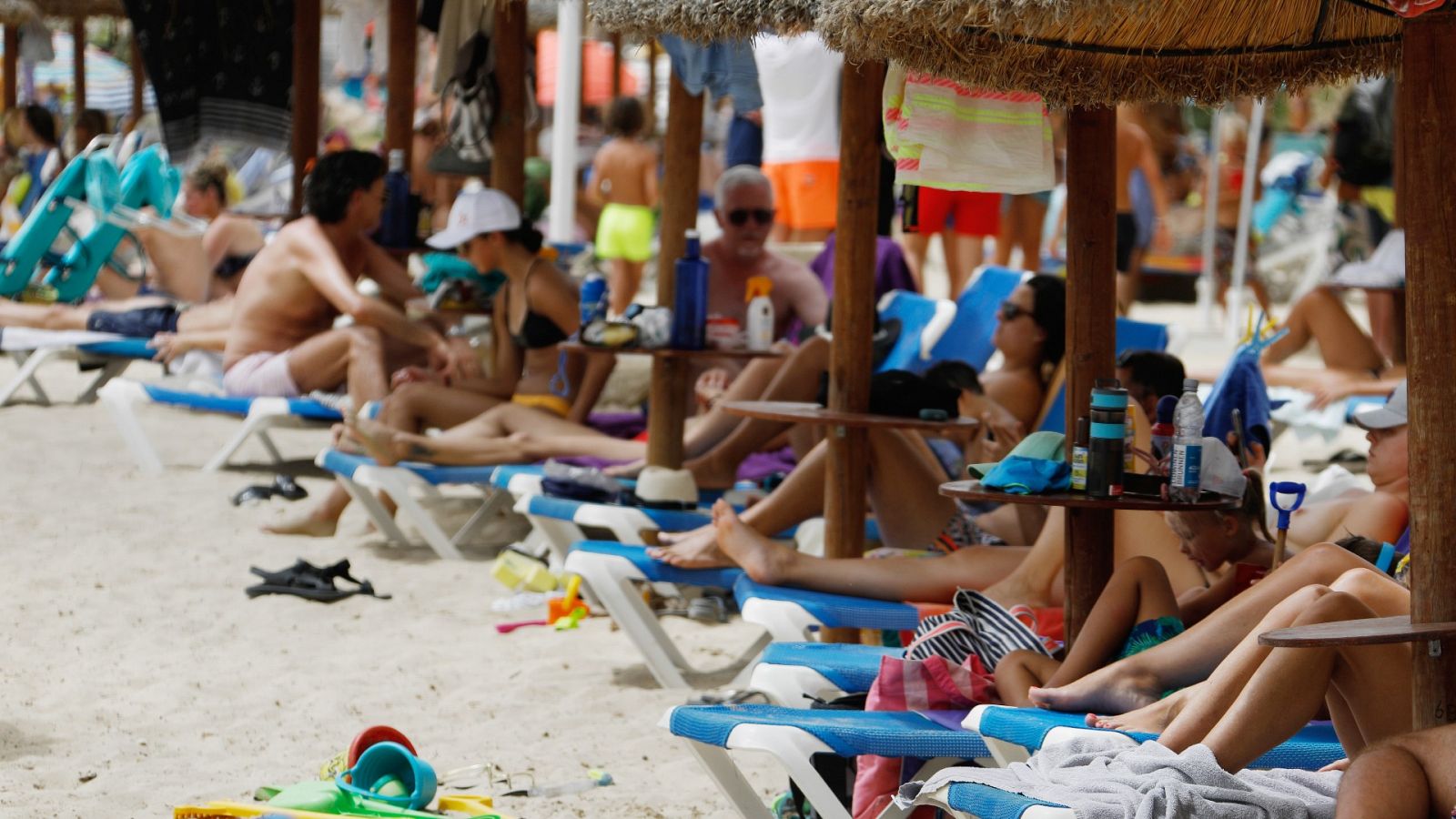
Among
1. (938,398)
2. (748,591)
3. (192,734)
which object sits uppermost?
(938,398)

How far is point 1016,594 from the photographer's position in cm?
418

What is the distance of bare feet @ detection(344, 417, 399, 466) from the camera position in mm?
6098

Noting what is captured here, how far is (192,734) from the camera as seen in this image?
13.8 ft

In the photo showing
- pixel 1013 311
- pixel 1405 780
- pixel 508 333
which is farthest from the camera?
pixel 508 333

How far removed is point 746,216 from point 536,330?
3.03ft

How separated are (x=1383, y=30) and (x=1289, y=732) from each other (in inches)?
53.0

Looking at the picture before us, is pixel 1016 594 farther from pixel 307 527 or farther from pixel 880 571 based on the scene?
pixel 307 527

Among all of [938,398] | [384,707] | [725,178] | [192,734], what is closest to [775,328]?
[725,178]

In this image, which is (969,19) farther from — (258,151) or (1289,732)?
(258,151)

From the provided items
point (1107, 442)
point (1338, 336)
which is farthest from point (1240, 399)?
point (1338, 336)

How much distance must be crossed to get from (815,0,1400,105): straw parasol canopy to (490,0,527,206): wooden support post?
429 cm

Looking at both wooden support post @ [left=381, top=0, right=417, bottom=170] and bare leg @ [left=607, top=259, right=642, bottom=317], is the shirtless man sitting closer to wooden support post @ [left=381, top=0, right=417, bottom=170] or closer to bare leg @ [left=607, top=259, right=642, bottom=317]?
wooden support post @ [left=381, top=0, right=417, bottom=170]

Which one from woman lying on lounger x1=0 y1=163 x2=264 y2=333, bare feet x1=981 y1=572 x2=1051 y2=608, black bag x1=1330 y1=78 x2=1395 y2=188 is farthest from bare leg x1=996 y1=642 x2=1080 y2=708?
black bag x1=1330 y1=78 x2=1395 y2=188

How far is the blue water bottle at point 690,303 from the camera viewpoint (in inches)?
216
